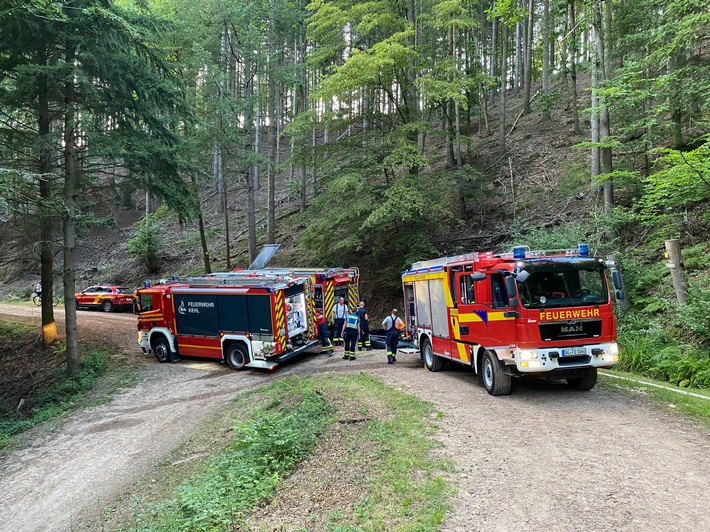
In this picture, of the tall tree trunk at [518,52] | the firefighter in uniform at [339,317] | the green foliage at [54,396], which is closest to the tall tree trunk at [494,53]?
the tall tree trunk at [518,52]

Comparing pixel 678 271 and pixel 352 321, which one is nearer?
pixel 678 271

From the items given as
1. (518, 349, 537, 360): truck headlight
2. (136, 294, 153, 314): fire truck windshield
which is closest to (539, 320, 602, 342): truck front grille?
(518, 349, 537, 360): truck headlight

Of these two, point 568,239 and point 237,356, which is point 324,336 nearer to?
point 237,356

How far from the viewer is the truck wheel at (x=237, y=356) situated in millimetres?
14397

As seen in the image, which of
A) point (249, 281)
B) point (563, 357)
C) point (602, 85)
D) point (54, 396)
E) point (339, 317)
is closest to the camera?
point (563, 357)

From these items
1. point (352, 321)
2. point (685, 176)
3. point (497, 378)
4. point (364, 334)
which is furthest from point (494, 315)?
point (364, 334)

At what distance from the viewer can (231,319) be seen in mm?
14398

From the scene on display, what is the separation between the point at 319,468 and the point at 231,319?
9.02m

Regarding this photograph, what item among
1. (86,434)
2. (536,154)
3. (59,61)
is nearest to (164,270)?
(59,61)

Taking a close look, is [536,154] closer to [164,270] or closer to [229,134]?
[229,134]

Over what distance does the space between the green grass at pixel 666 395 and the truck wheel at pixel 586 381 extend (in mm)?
637

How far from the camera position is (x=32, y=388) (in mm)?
14750

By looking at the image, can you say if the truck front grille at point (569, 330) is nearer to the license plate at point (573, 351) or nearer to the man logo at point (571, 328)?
the man logo at point (571, 328)

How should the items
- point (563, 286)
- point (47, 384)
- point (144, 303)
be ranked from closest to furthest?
point (563, 286), point (47, 384), point (144, 303)
